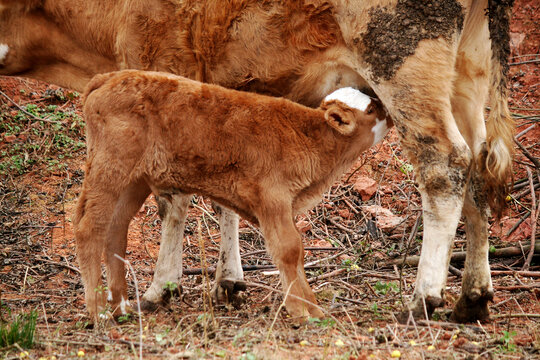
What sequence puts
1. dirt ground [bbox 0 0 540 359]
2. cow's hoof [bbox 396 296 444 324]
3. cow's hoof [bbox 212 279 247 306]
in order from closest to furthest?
dirt ground [bbox 0 0 540 359] → cow's hoof [bbox 396 296 444 324] → cow's hoof [bbox 212 279 247 306]

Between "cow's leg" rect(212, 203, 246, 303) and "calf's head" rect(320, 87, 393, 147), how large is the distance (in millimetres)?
1594

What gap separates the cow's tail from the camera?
17.5 feet

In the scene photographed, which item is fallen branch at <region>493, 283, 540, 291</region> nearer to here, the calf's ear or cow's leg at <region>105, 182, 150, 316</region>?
the calf's ear

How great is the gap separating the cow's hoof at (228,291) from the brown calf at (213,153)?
48.0 inches

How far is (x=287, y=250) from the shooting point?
478 centimetres

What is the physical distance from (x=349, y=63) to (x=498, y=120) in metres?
1.16

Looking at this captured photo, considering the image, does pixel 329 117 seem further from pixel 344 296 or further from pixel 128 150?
pixel 344 296

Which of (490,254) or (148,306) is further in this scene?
(490,254)

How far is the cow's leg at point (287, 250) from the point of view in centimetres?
479

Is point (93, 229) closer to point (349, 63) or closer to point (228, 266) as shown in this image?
point (228, 266)

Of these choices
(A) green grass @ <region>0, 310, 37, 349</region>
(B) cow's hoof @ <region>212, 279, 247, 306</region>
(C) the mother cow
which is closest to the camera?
(A) green grass @ <region>0, 310, 37, 349</region>

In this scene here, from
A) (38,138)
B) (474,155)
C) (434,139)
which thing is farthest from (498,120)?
(38,138)

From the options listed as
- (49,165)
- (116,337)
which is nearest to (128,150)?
(116,337)

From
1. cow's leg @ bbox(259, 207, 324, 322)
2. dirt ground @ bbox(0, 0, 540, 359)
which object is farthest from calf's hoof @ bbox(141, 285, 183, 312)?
cow's leg @ bbox(259, 207, 324, 322)
